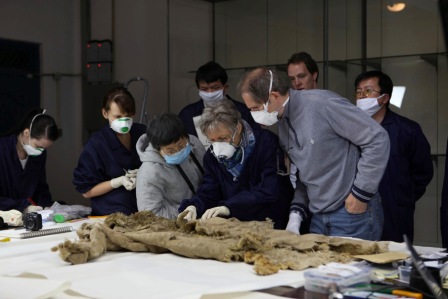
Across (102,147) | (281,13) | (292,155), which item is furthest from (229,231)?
(281,13)

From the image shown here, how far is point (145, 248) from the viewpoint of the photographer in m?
2.34

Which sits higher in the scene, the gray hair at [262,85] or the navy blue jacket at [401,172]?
the gray hair at [262,85]

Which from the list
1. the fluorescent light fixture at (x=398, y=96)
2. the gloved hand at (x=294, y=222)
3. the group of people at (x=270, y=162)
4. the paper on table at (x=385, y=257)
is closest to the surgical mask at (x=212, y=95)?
the group of people at (x=270, y=162)

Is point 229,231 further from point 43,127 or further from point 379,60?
point 379,60

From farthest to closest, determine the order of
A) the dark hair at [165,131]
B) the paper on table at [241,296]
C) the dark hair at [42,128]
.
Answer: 1. the dark hair at [42,128]
2. the dark hair at [165,131]
3. the paper on table at [241,296]

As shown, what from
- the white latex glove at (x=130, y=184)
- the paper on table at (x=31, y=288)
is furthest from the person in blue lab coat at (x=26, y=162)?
the paper on table at (x=31, y=288)

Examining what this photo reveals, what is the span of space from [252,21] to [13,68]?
1929 mm

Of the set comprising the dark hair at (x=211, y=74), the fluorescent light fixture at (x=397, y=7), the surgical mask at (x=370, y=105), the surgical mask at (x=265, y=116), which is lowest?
the surgical mask at (x=265, y=116)

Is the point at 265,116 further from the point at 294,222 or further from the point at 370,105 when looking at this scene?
the point at 370,105

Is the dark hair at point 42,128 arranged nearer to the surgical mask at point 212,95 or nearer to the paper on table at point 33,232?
the paper on table at point 33,232

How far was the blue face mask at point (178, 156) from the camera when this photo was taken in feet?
9.84

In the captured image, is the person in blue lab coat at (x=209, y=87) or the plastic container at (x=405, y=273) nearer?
the plastic container at (x=405, y=273)

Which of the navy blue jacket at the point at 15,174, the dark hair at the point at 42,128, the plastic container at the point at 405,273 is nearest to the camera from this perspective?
the plastic container at the point at 405,273

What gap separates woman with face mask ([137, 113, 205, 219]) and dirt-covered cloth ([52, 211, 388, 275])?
1.75 feet
